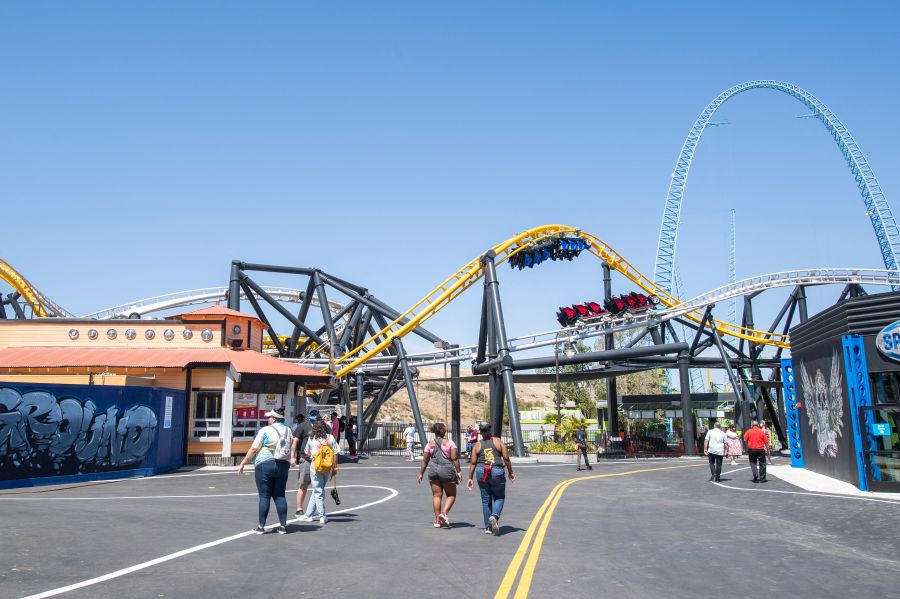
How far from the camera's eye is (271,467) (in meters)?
10.7

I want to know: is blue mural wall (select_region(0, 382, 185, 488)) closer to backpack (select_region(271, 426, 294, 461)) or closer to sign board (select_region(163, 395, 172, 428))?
sign board (select_region(163, 395, 172, 428))

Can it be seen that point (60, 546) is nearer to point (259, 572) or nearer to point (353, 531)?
point (259, 572)

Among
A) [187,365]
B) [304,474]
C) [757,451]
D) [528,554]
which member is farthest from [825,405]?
[187,365]

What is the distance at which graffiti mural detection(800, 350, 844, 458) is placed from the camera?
20.3 metres

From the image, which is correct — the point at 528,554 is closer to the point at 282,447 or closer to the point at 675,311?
the point at 282,447

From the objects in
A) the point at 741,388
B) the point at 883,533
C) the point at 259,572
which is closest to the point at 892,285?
the point at 741,388

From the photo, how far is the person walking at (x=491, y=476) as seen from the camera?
→ 11.2m

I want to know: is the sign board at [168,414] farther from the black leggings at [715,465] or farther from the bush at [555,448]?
the black leggings at [715,465]

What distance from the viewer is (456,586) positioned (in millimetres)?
7504

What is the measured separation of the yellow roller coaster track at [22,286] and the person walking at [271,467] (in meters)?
47.2

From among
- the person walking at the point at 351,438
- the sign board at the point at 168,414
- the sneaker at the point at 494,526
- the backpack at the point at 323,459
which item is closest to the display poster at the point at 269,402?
the person walking at the point at 351,438

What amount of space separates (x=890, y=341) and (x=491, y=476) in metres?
12.3

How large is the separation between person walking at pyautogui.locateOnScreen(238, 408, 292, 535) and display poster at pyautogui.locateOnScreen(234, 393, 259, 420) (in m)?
19.1

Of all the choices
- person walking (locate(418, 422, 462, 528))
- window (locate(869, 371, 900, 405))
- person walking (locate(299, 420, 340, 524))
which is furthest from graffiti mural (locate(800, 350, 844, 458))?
person walking (locate(299, 420, 340, 524))
